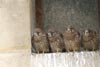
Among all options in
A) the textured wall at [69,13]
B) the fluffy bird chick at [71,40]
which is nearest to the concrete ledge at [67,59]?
the fluffy bird chick at [71,40]

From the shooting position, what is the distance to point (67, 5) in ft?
4.10

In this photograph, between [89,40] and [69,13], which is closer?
[89,40]

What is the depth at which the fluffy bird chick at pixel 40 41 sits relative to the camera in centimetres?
106

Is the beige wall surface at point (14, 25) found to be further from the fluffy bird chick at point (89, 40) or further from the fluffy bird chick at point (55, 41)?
the fluffy bird chick at point (89, 40)

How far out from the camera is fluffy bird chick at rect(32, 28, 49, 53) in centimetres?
106

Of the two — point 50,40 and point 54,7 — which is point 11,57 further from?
point 54,7

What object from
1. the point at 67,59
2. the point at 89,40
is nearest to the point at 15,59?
the point at 67,59

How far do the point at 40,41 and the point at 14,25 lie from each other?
0.15 metres

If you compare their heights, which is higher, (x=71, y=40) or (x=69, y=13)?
(x=69, y=13)

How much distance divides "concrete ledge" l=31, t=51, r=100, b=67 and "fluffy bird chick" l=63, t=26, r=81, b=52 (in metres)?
0.03

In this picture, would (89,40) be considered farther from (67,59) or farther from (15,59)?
(15,59)

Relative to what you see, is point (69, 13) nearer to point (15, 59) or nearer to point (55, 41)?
point (55, 41)

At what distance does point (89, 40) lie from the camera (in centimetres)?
103

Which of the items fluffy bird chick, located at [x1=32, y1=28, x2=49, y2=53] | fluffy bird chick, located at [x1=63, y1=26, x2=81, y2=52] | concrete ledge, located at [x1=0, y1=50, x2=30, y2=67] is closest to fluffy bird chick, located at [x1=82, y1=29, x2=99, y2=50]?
fluffy bird chick, located at [x1=63, y1=26, x2=81, y2=52]
